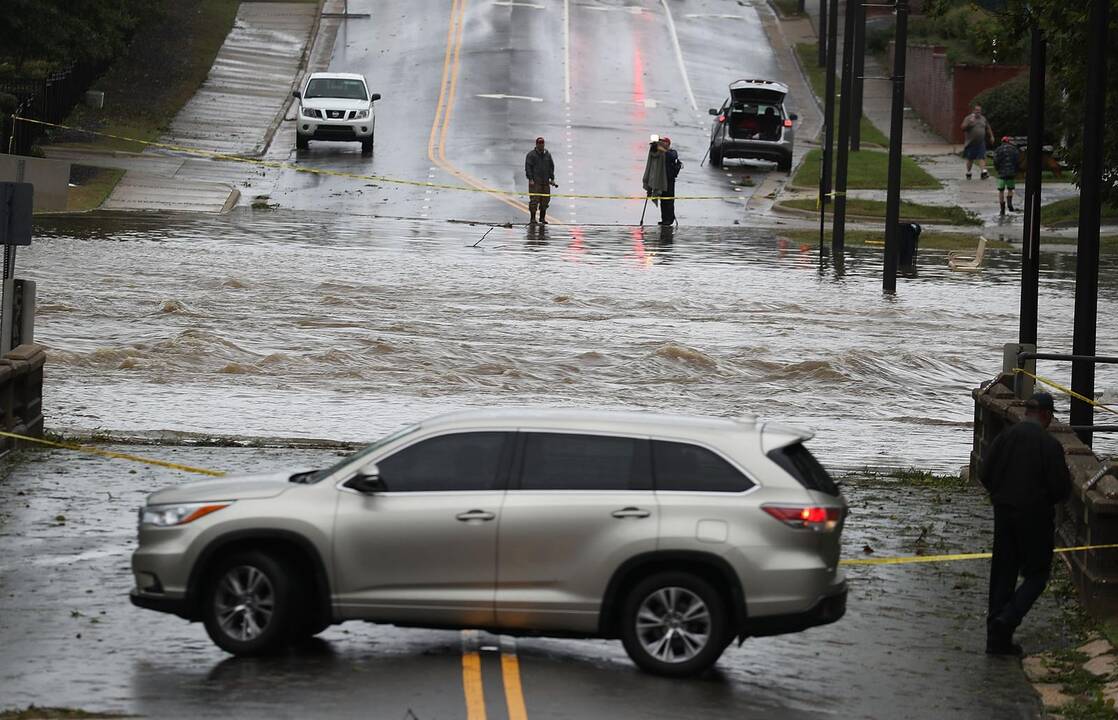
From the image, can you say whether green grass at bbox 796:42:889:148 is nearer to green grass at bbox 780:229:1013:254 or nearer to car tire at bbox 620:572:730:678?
green grass at bbox 780:229:1013:254

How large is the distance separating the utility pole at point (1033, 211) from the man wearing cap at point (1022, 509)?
7.49m

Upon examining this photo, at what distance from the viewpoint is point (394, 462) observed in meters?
10.8

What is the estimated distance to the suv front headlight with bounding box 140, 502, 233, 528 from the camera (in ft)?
35.0

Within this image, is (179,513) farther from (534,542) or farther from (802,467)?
(802,467)

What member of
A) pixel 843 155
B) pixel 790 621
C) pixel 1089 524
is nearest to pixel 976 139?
pixel 843 155

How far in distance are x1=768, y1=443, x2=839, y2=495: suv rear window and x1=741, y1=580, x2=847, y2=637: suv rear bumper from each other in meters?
0.62

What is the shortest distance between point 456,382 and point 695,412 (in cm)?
340

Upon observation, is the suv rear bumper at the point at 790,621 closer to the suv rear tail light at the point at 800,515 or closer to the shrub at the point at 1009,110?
the suv rear tail light at the point at 800,515

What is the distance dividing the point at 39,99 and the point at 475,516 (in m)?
37.5

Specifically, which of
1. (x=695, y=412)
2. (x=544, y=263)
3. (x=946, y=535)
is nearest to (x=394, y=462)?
(x=946, y=535)

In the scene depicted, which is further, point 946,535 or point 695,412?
point 695,412

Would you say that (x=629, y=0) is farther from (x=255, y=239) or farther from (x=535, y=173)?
(x=255, y=239)

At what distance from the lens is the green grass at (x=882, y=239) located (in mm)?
38719

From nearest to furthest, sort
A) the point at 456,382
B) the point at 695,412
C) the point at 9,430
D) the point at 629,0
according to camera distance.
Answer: the point at 9,430 → the point at 695,412 → the point at 456,382 → the point at 629,0
